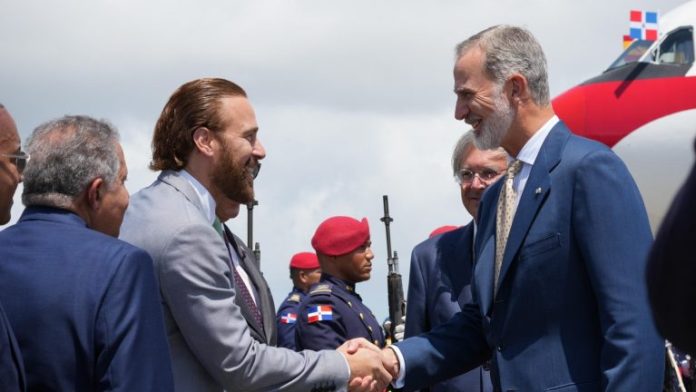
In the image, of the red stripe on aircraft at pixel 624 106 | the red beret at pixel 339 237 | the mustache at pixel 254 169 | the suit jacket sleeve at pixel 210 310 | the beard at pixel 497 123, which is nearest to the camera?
the suit jacket sleeve at pixel 210 310

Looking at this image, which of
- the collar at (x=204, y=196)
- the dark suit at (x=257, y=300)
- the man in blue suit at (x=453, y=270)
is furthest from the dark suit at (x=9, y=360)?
the man in blue suit at (x=453, y=270)

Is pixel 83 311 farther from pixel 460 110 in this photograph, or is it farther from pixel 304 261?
pixel 304 261

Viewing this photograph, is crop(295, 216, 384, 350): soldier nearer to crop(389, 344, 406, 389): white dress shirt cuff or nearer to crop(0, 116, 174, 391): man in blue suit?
crop(389, 344, 406, 389): white dress shirt cuff

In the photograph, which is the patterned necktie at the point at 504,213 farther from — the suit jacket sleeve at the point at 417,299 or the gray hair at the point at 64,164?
Answer: the suit jacket sleeve at the point at 417,299

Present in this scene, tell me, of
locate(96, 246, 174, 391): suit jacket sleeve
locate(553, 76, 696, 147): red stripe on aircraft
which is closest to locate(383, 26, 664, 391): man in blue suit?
locate(96, 246, 174, 391): suit jacket sleeve

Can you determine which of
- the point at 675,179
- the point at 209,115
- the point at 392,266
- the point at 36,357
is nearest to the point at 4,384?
the point at 36,357

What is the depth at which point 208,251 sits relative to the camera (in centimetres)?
378

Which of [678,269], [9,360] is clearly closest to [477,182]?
[9,360]

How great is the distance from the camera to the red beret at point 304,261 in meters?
13.0

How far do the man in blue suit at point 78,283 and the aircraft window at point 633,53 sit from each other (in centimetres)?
1272

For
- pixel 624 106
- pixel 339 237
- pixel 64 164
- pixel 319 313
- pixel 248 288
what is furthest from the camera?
pixel 624 106

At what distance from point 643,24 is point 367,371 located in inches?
518

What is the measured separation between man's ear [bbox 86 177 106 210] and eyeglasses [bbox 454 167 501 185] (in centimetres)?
281

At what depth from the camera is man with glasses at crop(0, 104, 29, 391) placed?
2.76 metres
